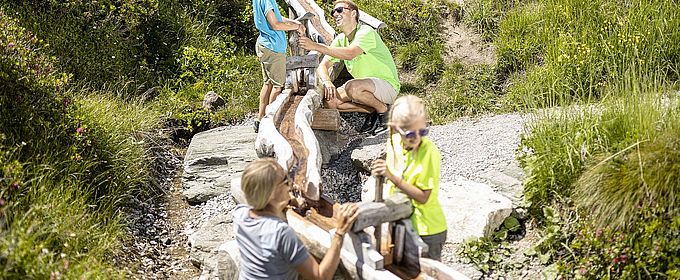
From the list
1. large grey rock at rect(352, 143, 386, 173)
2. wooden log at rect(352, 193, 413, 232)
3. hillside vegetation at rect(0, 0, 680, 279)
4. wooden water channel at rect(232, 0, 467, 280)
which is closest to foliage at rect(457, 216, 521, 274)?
hillside vegetation at rect(0, 0, 680, 279)

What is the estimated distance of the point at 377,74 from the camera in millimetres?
7934

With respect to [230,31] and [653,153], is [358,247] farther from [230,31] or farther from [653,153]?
[230,31]

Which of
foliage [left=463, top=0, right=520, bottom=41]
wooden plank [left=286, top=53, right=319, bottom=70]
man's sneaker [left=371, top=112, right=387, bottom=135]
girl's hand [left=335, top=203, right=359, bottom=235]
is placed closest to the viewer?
girl's hand [left=335, top=203, right=359, bottom=235]

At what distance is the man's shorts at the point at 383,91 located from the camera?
7941 millimetres

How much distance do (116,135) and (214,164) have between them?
116cm

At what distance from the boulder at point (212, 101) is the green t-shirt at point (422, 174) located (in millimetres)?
5885

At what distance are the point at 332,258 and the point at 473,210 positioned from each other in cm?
248

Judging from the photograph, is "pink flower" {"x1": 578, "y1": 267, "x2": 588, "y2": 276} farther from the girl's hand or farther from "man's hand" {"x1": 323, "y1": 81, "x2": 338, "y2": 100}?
"man's hand" {"x1": 323, "y1": 81, "x2": 338, "y2": 100}

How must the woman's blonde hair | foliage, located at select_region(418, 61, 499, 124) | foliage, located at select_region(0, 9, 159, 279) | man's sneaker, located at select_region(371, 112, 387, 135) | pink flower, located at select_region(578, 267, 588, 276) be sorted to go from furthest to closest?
foliage, located at select_region(418, 61, 499, 124) → man's sneaker, located at select_region(371, 112, 387, 135) → pink flower, located at select_region(578, 267, 588, 276) → foliage, located at select_region(0, 9, 159, 279) → the woman's blonde hair

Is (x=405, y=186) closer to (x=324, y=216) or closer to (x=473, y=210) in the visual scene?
(x=324, y=216)

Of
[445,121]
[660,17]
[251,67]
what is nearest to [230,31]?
[251,67]

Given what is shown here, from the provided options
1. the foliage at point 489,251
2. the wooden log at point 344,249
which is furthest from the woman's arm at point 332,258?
the foliage at point 489,251

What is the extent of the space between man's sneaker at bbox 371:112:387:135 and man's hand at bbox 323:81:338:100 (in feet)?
2.02

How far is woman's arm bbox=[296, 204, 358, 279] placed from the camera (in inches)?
168
